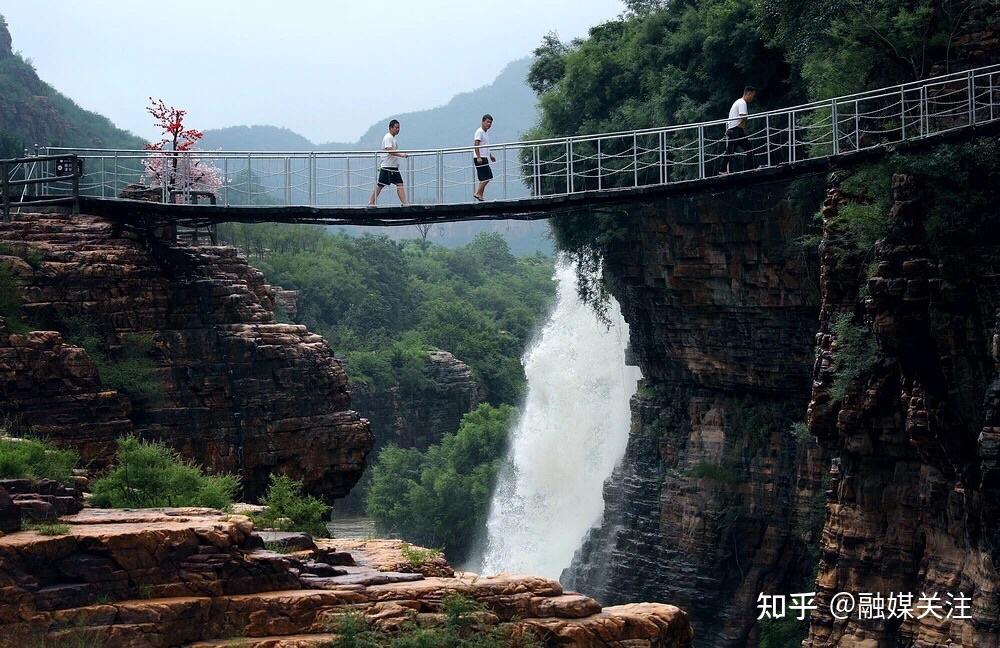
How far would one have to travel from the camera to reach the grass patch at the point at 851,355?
88.2 feet

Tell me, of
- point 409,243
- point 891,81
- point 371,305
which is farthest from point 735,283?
point 409,243

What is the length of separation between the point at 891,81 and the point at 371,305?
204 ft

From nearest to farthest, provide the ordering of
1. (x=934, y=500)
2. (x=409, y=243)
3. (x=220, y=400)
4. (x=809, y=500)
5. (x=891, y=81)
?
1. (x=934, y=500)
2. (x=891, y=81)
3. (x=220, y=400)
4. (x=809, y=500)
5. (x=409, y=243)

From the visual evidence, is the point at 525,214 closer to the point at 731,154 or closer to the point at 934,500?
the point at 731,154

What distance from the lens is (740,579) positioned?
4009 centimetres

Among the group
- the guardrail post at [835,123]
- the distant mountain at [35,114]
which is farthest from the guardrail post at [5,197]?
the distant mountain at [35,114]

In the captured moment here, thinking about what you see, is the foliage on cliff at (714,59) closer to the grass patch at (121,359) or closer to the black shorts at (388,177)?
the black shorts at (388,177)

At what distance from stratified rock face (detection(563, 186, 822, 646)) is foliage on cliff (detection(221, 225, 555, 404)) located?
31092 millimetres

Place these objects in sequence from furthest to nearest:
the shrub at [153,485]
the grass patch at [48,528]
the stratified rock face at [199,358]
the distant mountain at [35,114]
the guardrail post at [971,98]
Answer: the distant mountain at [35,114] < the stratified rock face at [199,358] < the guardrail post at [971,98] < the shrub at [153,485] < the grass patch at [48,528]

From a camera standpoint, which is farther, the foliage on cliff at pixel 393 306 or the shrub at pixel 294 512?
the foliage on cliff at pixel 393 306

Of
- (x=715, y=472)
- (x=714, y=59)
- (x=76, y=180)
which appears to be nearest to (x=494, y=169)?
(x=714, y=59)

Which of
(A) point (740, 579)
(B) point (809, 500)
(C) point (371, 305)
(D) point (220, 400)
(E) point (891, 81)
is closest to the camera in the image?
(E) point (891, 81)

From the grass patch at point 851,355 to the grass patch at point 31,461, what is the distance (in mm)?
11458

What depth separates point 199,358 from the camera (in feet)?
101
